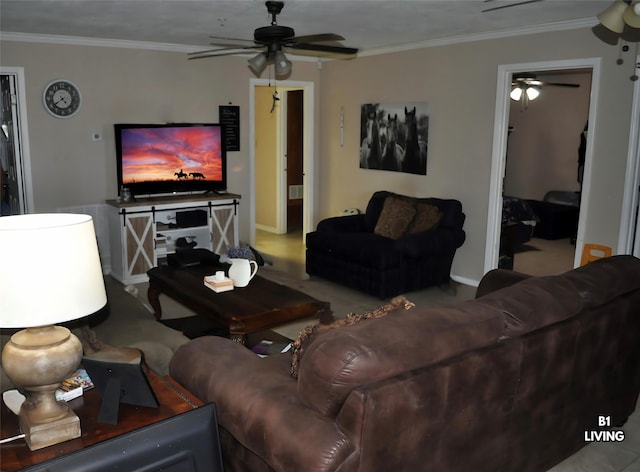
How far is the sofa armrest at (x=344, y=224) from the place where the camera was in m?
6.05

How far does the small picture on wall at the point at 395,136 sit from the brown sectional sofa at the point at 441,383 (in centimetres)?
359

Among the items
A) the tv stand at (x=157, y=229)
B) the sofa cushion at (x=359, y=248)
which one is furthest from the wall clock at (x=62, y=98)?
the sofa cushion at (x=359, y=248)

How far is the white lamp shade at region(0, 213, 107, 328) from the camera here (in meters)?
1.59

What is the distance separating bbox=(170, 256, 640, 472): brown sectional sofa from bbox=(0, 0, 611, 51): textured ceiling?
2420 millimetres

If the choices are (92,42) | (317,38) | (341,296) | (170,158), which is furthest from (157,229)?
(317,38)

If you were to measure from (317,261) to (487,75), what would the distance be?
243 centimetres

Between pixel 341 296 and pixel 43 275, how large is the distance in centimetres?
407

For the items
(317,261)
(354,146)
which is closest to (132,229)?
(317,261)

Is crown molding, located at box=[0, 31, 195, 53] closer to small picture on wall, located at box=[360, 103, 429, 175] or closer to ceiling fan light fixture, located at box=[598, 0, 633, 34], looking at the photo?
small picture on wall, located at box=[360, 103, 429, 175]

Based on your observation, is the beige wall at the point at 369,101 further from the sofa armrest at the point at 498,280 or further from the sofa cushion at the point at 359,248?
the sofa armrest at the point at 498,280

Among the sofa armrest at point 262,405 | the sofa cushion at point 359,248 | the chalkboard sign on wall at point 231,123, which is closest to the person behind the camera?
the sofa armrest at point 262,405

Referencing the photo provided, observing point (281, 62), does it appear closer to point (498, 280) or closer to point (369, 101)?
point (498, 280)

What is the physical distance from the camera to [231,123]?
687 centimetres

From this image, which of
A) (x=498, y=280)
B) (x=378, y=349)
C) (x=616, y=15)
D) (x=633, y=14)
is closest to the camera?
(x=378, y=349)
